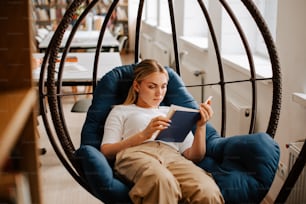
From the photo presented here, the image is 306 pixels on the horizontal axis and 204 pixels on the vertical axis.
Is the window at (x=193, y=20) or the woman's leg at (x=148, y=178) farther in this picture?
the window at (x=193, y=20)

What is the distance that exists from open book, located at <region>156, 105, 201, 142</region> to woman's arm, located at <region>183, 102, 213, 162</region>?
0.02m

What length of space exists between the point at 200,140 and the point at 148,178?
1.21ft

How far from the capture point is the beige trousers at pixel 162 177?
154cm

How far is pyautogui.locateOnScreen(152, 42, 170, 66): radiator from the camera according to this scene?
5165 millimetres

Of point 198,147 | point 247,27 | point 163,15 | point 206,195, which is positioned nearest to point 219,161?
point 198,147

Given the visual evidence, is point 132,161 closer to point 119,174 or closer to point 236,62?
point 119,174

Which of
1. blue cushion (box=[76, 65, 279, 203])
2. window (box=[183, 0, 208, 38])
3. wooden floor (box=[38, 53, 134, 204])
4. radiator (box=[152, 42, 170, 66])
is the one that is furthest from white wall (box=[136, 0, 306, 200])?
radiator (box=[152, 42, 170, 66])

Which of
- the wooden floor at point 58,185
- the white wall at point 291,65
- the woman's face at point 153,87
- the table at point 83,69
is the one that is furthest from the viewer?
the table at point 83,69

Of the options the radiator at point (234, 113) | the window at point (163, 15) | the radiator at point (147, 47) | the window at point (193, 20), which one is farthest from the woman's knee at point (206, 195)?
the radiator at point (147, 47)

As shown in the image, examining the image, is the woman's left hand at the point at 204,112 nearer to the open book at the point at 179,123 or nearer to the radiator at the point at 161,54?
the open book at the point at 179,123

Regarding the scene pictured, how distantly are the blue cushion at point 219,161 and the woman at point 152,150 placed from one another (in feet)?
0.20

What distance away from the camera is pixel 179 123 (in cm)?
175

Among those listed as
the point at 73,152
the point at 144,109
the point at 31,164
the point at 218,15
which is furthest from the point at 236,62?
the point at 31,164

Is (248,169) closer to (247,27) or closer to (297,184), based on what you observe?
(297,184)
